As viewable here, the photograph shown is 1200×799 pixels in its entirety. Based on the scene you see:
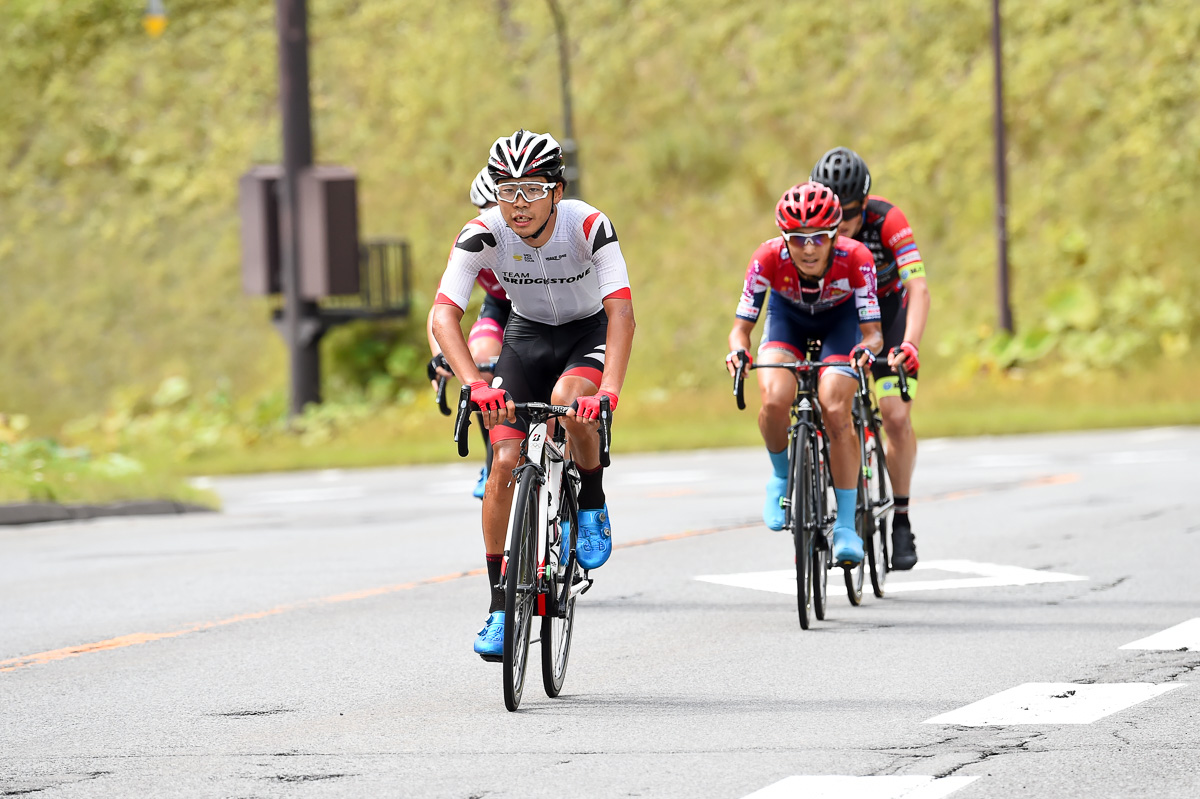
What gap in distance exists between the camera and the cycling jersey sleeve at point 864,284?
899 centimetres

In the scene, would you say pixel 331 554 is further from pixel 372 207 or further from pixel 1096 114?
pixel 372 207

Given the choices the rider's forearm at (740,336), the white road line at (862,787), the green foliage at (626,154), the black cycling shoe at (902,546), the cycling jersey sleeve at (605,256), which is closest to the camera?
the white road line at (862,787)

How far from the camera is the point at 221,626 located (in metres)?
9.06

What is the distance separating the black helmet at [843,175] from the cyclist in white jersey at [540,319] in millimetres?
2287

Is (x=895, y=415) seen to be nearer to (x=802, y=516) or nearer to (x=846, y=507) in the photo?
(x=846, y=507)

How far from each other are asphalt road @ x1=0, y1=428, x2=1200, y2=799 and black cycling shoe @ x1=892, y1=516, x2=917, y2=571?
0.78ft

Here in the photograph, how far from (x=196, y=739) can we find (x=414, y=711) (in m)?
0.82

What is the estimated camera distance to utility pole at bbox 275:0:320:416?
93.0ft

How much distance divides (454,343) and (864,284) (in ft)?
9.54

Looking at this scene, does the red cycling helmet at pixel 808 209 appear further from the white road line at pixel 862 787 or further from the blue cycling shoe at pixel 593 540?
the white road line at pixel 862 787

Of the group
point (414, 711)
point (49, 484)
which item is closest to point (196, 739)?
point (414, 711)

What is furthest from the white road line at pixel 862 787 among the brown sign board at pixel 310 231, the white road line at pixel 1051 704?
the brown sign board at pixel 310 231

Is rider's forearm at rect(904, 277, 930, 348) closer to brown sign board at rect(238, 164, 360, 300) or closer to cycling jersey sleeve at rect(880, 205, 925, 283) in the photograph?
cycling jersey sleeve at rect(880, 205, 925, 283)

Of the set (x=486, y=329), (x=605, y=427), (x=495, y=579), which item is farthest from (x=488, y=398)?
(x=486, y=329)
